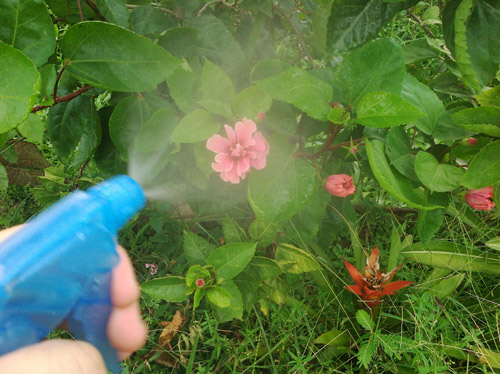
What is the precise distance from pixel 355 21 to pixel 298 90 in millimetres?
187

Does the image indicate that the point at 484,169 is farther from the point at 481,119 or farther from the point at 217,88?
the point at 217,88

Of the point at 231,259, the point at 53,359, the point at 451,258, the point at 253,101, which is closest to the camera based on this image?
the point at 53,359

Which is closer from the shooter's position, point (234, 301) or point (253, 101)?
point (253, 101)

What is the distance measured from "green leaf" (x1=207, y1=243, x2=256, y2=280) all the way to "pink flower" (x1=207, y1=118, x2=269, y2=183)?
0.26 m

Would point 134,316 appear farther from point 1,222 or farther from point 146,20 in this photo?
point 1,222

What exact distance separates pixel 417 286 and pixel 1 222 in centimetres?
159

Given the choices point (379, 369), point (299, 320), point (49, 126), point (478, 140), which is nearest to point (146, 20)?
point (49, 126)

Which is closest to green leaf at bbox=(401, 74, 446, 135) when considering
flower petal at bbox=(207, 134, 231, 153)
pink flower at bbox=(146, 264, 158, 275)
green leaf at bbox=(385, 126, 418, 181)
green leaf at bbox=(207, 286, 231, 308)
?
green leaf at bbox=(385, 126, 418, 181)

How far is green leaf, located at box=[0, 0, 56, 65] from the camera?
0.75 meters

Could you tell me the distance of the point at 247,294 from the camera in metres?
1.21

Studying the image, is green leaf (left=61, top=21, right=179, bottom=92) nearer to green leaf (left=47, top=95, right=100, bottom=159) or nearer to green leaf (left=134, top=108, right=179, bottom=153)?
green leaf (left=134, top=108, right=179, bottom=153)

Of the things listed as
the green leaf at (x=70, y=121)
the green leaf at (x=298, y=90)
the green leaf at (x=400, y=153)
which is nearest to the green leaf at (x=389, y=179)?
the green leaf at (x=400, y=153)

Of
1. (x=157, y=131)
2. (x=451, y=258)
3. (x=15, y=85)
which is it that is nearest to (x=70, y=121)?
(x=157, y=131)

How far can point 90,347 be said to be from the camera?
628 mm
